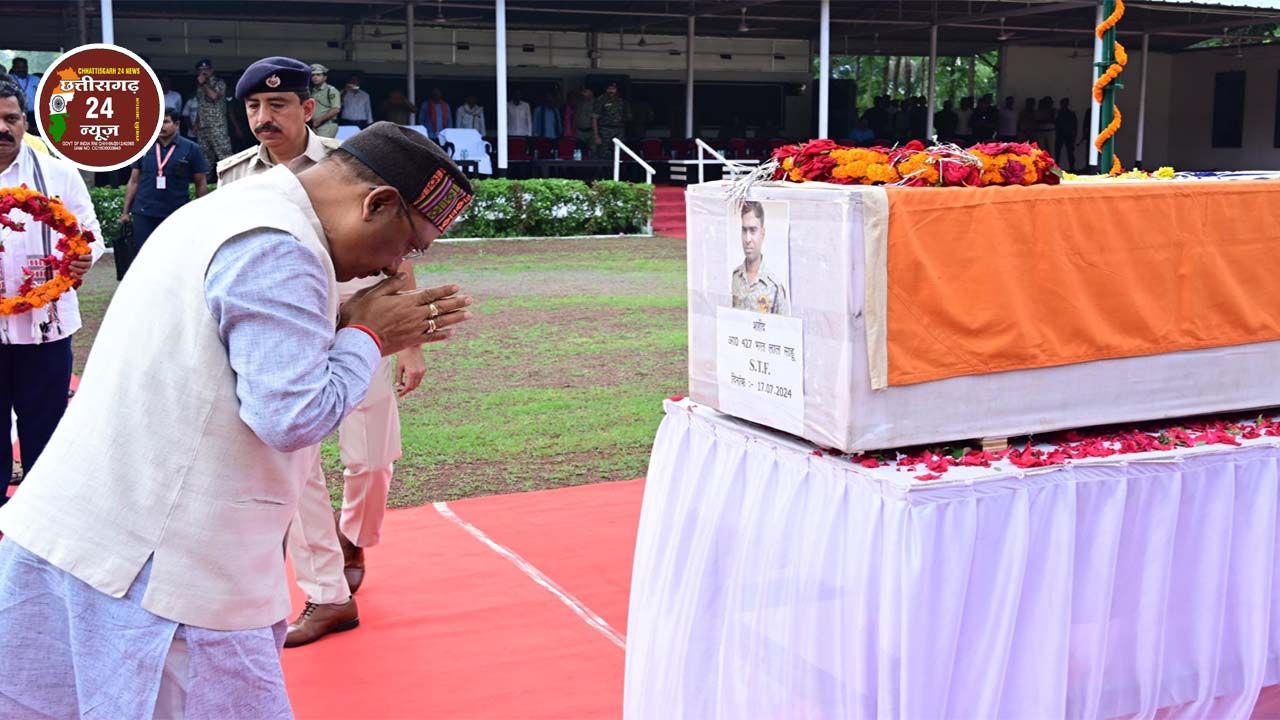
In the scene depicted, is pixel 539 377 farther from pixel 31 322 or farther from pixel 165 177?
pixel 165 177

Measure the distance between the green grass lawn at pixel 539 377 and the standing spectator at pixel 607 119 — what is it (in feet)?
30.3

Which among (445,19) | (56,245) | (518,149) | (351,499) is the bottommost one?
(351,499)

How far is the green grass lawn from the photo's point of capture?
6.54 meters

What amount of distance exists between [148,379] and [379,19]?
83.0 feet

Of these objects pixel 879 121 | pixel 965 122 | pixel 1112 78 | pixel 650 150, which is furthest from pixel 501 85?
pixel 1112 78

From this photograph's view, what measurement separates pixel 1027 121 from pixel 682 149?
9081 mm

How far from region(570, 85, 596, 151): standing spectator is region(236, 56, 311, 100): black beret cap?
835 inches

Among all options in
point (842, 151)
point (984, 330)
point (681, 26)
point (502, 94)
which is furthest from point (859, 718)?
point (681, 26)

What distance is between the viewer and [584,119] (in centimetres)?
2533

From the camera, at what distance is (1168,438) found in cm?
322

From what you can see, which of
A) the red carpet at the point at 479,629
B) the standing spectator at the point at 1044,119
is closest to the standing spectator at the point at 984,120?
the standing spectator at the point at 1044,119

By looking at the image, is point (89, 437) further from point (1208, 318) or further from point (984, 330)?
point (1208, 318)

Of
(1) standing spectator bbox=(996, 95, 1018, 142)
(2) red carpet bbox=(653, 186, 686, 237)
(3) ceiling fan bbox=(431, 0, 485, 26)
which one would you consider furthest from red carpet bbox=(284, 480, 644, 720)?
(1) standing spectator bbox=(996, 95, 1018, 142)

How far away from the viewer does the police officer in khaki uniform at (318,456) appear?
Result: 4070 mm
